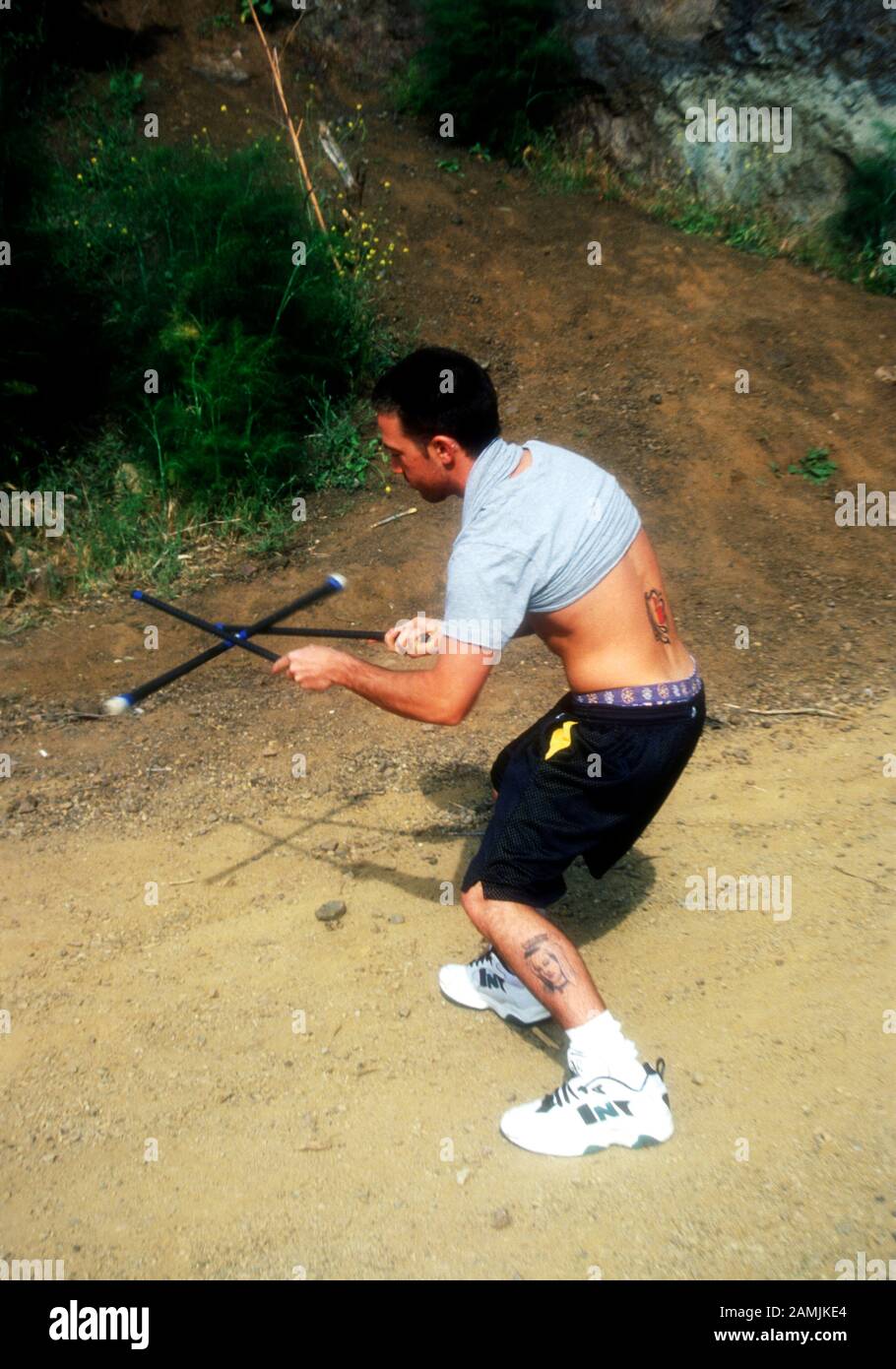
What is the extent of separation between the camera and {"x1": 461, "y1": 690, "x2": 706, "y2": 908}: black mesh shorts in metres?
2.89

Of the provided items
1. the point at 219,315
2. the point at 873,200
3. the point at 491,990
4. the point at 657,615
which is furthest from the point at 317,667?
the point at 873,200

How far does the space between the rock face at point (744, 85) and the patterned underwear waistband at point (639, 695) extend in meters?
7.17

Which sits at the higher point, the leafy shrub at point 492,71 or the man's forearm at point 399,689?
the leafy shrub at point 492,71

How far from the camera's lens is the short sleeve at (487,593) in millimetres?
2691

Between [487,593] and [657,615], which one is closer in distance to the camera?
[487,593]

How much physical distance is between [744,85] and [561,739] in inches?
307

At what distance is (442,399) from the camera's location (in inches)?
112

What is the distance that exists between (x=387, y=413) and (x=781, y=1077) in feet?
6.68

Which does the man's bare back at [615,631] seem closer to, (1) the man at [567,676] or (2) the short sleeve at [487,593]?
(1) the man at [567,676]

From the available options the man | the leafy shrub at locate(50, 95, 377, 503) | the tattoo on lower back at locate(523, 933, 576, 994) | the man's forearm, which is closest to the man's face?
the man

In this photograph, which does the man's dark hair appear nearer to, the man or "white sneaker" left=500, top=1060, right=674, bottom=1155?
the man

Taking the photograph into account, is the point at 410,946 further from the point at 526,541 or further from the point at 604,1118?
the point at 526,541

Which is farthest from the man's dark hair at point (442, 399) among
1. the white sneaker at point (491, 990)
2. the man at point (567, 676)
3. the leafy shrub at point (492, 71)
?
the leafy shrub at point (492, 71)

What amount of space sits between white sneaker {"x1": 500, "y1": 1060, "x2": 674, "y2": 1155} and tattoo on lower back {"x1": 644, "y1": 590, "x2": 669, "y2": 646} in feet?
3.52
